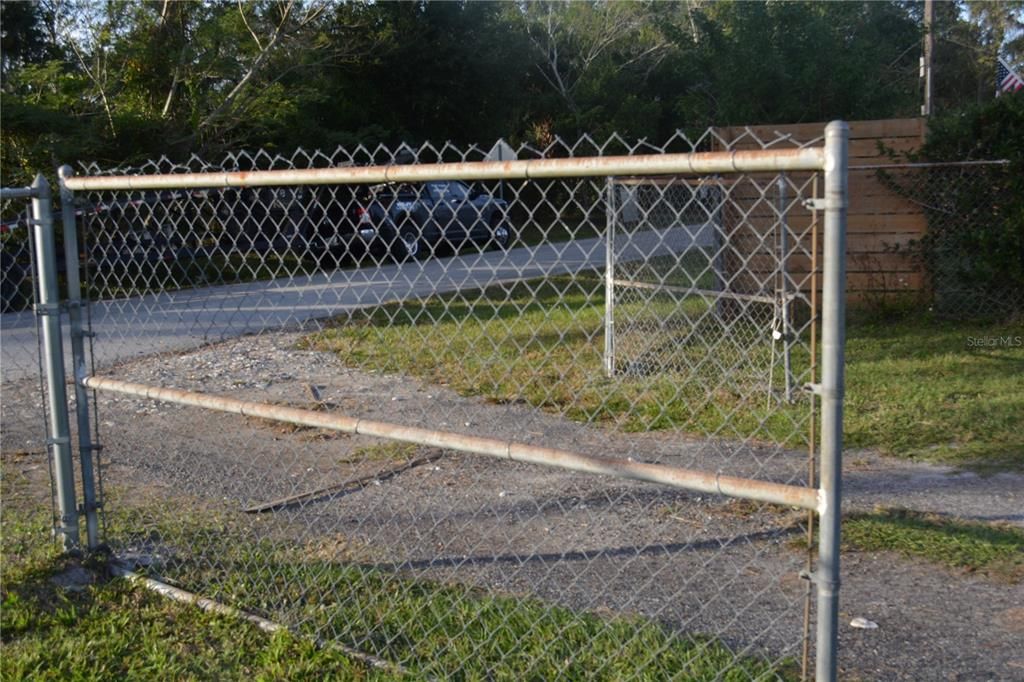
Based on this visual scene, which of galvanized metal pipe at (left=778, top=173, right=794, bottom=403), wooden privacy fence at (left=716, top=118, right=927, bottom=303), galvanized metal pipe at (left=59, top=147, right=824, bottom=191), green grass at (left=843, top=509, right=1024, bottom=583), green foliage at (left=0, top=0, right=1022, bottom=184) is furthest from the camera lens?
green foliage at (left=0, top=0, right=1022, bottom=184)

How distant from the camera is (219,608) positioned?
4125 mm

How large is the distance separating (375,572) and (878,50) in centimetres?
1446

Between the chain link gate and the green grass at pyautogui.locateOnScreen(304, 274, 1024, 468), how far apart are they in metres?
0.06

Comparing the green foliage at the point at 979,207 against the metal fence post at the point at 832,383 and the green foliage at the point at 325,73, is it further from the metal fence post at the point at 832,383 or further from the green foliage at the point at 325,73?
the metal fence post at the point at 832,383

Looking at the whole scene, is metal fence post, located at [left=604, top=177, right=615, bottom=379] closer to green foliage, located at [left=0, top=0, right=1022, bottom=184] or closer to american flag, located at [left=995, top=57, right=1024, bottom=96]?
green foliage, located at [left=0, top=0, right=1022, bottom=184]

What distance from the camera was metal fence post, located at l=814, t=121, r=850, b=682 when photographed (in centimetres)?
243

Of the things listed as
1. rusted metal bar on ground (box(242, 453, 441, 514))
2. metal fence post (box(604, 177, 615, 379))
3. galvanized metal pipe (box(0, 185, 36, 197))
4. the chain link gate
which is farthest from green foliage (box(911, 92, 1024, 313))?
galvanized metal pipe (box(0, 185, 36, 197))

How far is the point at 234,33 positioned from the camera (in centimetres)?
1784

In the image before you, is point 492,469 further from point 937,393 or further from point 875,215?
point 875,215

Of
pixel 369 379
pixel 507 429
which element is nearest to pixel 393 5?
pixel 369 379

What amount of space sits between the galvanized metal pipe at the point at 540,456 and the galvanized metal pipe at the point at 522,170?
772mm

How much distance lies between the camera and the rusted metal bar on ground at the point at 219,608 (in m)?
3.71

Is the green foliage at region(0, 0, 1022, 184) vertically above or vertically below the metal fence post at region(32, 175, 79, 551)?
above

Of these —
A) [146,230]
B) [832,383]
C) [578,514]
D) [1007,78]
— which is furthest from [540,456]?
[1007,78]
